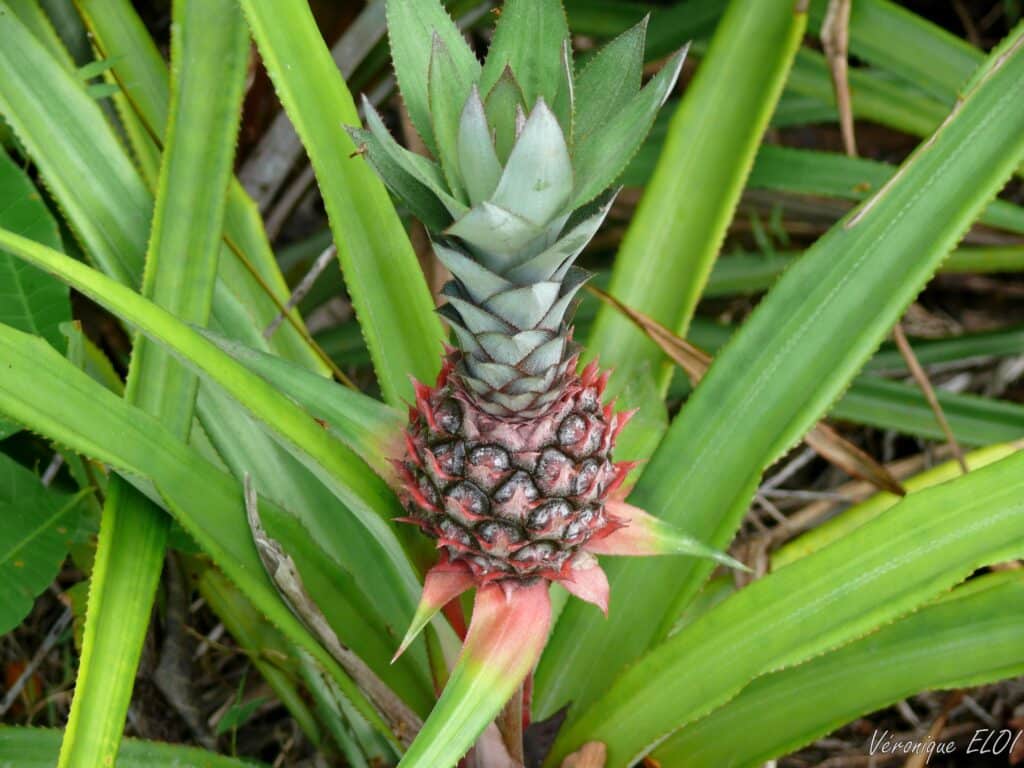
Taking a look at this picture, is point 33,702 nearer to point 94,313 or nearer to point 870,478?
point 94,313

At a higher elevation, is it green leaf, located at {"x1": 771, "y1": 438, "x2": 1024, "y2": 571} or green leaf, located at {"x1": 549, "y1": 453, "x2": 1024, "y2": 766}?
green leaf, located at {"x1": 549, "y1": 453, "x2": 1024, "y2": 766}

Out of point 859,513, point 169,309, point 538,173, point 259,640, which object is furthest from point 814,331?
point 259,640

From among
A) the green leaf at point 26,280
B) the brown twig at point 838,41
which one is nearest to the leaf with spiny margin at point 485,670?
the green leaf at point 26,280

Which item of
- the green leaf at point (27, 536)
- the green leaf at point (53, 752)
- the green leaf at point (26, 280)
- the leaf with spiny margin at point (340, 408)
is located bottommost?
the green leaf at point (53, 752)

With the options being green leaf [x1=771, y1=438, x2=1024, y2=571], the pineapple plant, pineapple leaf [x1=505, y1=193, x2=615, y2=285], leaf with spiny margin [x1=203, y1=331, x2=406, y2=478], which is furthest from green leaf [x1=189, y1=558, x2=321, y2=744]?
pineapple leaf [x1=505, y1=193, x2=615, y2=285]

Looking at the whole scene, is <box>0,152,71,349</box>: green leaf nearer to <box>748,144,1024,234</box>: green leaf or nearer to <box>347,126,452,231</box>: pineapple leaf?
<box>347,126,452,231</box>: pineapple leaf

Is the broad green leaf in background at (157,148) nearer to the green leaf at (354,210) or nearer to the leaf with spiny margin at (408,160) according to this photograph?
→ the green leaf at (354,210)

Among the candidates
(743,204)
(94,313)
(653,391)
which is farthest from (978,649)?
(94,313)
